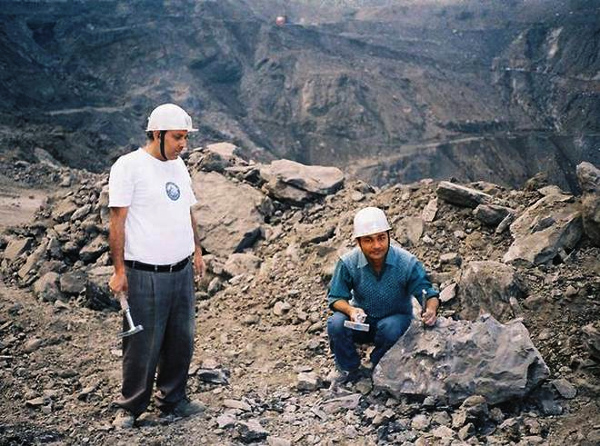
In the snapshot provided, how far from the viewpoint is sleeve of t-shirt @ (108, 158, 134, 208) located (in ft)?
10.3

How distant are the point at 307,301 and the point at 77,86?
22.3 metres

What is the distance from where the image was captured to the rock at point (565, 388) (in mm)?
3516

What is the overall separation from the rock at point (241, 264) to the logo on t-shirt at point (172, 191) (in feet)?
8.97

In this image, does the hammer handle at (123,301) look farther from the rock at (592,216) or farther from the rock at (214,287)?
the rock at (592,216)

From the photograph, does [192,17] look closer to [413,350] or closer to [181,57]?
[181,57]

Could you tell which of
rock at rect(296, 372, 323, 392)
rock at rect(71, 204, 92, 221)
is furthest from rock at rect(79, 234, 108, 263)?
rock at rect(296, 372, 323, 392)

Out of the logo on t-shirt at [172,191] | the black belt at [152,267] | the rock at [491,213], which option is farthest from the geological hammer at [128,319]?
the rock at [491,213]

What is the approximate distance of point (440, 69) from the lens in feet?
111

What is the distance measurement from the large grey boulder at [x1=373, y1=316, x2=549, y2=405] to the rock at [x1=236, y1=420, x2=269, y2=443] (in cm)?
78

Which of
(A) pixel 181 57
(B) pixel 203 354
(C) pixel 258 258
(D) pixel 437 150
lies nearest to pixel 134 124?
(A) pixel 181 57

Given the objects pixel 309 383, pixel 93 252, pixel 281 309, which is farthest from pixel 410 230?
pixel 93 252

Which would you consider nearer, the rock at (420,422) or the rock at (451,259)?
the rock at (420,422)

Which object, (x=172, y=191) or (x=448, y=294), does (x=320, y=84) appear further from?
(x=172, y=191)

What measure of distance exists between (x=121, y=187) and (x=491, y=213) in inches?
136
